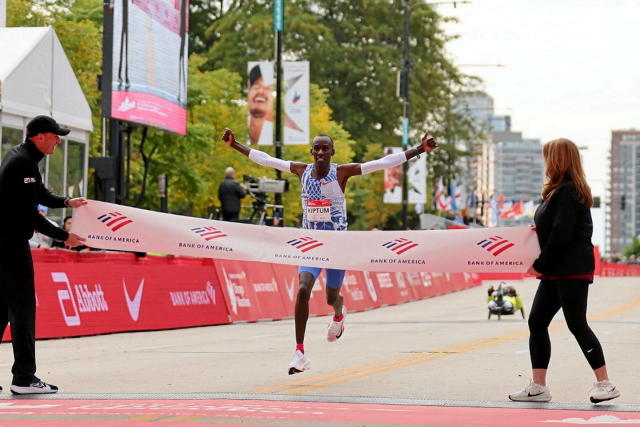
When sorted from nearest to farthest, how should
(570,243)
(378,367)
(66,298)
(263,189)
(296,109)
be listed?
(570,243) < (378,367) < (66,298) < (263,189) < (296,109)

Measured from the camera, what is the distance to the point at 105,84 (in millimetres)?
27859

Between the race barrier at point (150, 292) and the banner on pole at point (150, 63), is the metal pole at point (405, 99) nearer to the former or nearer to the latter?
the banner on pole at point (150, 63)

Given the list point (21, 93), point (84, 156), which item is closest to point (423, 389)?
point (21, 93)

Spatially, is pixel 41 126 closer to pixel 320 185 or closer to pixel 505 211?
pixel 320 185

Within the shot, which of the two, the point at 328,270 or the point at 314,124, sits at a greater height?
the point at 314,124

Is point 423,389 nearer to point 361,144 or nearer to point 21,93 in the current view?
point 21,93

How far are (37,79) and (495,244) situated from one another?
56.7ft

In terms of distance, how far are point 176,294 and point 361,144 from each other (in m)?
52.8

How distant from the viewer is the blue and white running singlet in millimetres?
12094

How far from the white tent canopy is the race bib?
14.2 meters

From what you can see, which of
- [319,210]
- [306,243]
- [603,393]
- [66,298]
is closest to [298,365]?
[306,243]

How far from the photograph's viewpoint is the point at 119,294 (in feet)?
68.8

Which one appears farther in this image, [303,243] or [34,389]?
[303,243]

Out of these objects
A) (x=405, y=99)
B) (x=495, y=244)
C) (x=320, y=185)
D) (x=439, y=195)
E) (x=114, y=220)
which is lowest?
(x=495, y=244)
